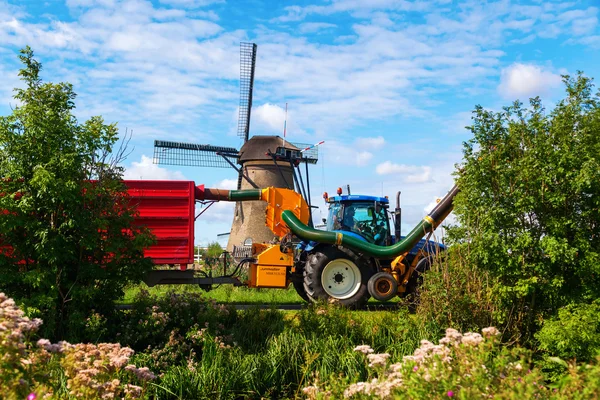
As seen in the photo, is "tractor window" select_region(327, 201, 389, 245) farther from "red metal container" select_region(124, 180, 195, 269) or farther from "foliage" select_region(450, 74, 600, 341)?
"foliage" select_region(450, 74, 600, 341)

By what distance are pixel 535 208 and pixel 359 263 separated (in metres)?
4.91

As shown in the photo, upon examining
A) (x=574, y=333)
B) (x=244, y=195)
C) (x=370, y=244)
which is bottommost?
(x=574, y=333)

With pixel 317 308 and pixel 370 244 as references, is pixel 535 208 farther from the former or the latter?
pixel 370 244

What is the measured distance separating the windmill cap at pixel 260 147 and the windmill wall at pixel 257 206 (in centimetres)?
25

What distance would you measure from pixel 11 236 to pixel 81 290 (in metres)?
1.20

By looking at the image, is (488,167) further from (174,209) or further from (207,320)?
(174,209)

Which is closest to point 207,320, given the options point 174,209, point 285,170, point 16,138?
point 16,138

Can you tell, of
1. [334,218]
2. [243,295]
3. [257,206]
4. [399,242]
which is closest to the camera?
[399,242]

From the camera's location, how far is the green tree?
311 inches

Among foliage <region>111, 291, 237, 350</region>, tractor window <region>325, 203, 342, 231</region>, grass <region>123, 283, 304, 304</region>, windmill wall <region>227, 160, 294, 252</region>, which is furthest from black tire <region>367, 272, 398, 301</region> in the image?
windmill wall <region>227, 160, 294, 252</region>

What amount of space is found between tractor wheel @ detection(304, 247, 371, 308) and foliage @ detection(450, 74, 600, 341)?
4.05m

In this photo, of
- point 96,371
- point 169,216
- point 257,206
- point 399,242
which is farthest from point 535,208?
point 257,206

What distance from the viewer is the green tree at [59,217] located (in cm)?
791

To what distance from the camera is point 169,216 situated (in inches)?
487
